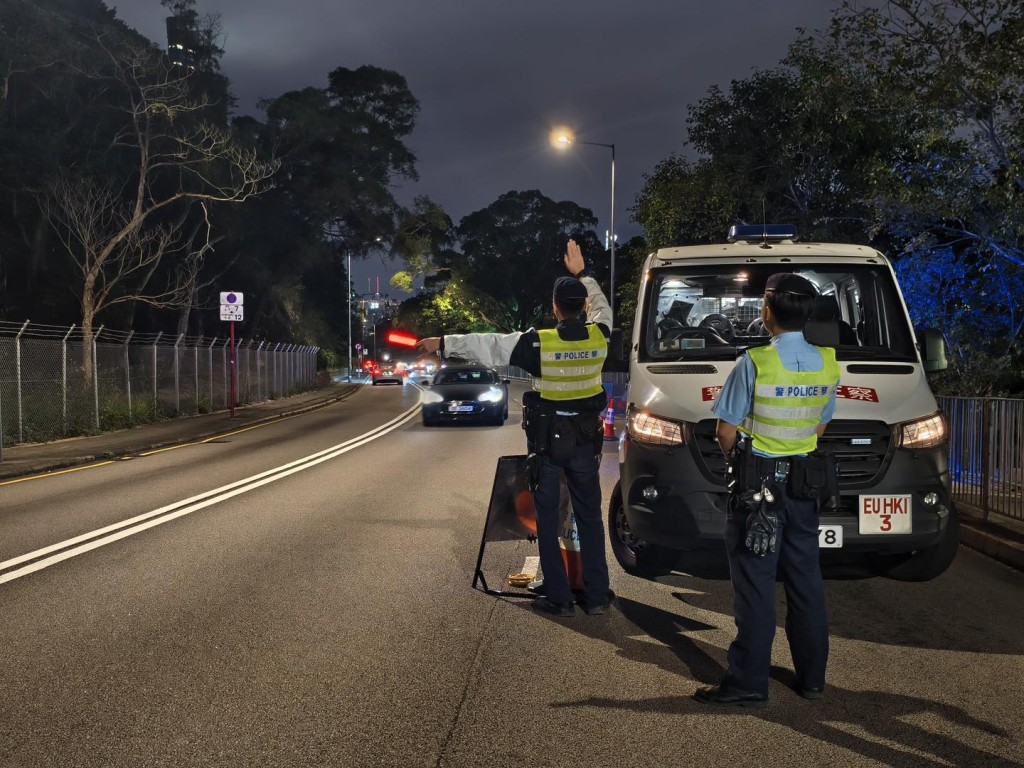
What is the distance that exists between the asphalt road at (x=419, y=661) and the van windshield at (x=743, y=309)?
1.64 metres

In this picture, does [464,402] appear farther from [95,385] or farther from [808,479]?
[808,479]

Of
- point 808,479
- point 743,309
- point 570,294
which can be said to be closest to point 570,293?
point 570,294

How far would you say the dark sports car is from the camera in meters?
22.8

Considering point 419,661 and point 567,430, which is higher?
point 567,430

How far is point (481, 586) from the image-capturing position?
6.78m

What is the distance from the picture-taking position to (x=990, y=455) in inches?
369

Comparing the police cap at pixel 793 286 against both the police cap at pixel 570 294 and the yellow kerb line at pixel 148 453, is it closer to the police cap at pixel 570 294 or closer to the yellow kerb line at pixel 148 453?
the police cap at pixel 570 294

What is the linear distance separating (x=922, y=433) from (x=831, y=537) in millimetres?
886

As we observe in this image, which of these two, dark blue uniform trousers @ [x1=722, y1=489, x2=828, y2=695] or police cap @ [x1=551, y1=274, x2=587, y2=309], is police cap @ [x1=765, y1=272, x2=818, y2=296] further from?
police cap @ [x1=551, y1=274, x2=587, y2=309]

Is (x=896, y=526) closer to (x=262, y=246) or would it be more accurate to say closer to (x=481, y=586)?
(x=481, y=586)

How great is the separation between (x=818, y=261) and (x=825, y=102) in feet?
35.3

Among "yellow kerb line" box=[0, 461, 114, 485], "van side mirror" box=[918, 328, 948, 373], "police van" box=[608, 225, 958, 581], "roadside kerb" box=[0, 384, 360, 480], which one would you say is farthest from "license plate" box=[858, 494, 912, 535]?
"roadside kerb" box=[0, 384, 360, 480]

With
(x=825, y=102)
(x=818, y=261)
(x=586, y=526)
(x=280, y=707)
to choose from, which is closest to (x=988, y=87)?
(x=825, y=102)

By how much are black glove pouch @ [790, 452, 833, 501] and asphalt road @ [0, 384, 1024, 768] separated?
37.3 inches
